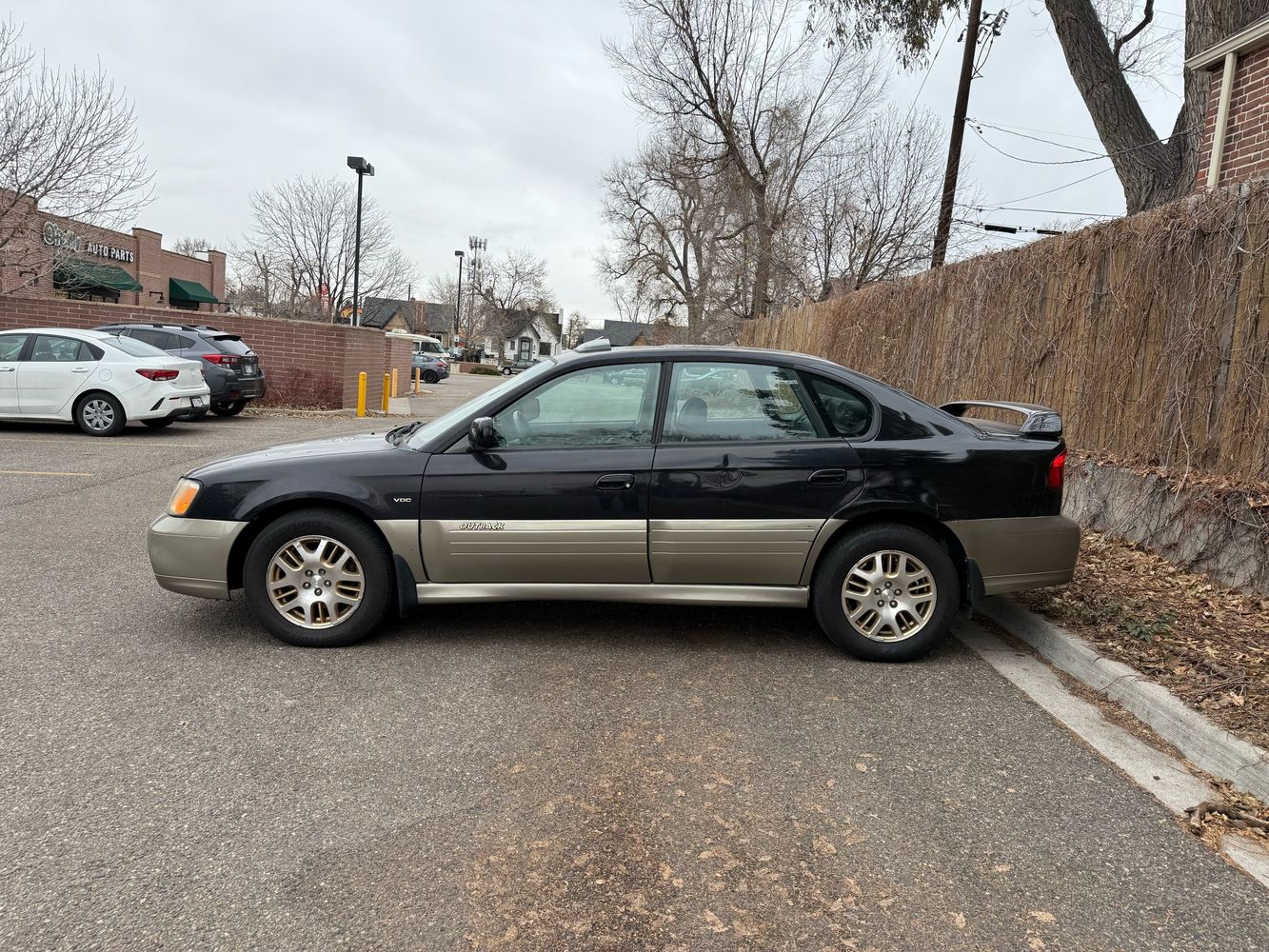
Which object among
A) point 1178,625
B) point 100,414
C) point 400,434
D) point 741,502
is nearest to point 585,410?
point 741,502

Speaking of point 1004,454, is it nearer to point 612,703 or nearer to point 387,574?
point 612,703

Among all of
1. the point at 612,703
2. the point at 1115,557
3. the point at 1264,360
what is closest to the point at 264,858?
the point at 612,703

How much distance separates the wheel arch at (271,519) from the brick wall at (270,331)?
1536 centimetres

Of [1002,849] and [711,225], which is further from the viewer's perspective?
[711,225]

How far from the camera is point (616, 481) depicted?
446cm

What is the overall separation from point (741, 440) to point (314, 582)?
7.47 feet

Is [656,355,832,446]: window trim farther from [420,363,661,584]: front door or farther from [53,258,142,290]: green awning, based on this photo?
[53,258,142,290]: green awning

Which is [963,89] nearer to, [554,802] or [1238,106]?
[1238,106]

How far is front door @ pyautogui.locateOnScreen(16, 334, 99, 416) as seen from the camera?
1248 cm

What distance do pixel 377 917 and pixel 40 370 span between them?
12.9m

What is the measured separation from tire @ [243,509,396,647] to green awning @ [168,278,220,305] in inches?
1939

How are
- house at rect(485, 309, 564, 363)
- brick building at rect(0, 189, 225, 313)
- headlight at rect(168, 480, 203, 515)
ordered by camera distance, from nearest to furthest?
headlight at rect(168, 480, 203, 515) → brick building at rect(0, 189, 225, 313) → house at rect(485, 309, 564, 363)

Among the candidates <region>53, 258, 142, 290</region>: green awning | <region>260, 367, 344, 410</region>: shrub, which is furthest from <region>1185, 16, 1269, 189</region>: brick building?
<region>53, 258, 142, 290</region>: green awning

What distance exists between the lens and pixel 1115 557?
6109 mm
